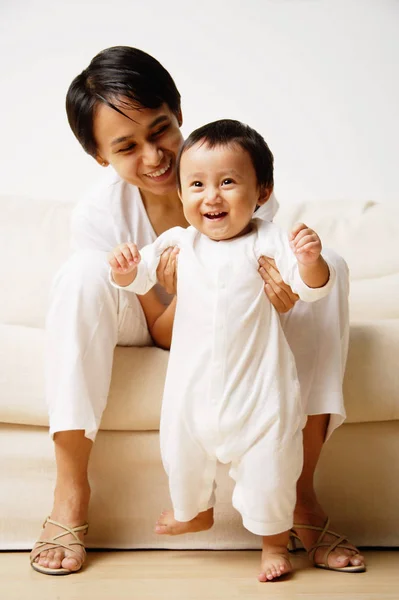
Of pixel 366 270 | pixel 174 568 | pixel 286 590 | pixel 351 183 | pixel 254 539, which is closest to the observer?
pixel 286 590

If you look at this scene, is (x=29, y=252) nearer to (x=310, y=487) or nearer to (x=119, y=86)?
(x=119, y=86)

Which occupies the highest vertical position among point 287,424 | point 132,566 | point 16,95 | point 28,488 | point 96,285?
point 16,95

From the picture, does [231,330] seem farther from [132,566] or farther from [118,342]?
[132,566]

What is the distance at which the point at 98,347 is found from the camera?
152 centimetres

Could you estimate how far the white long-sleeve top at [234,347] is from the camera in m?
1.38

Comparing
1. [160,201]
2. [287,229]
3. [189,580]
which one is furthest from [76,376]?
[287,229]

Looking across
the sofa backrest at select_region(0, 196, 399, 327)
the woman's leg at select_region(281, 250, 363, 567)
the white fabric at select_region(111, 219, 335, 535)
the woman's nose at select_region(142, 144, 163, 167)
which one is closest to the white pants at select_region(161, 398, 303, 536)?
the white fabric at select_region(111, 219, 335, 535)

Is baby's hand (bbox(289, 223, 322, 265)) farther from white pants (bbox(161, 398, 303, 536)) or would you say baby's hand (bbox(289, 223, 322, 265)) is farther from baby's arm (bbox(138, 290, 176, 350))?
baby's arm (bbox(138, 290, 176, 350))

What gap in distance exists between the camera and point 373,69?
3051mm

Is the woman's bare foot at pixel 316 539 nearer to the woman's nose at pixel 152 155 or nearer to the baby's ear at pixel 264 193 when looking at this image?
the baby's ear at pixel 264 193

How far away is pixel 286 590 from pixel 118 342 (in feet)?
1.91

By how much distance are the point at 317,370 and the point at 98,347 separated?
0.40m

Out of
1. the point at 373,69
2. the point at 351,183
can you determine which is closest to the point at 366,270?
the point at 351,183

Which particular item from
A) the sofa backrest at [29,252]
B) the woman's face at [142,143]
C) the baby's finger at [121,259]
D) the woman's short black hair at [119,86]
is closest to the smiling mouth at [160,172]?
the woman's face at [142,143]
